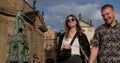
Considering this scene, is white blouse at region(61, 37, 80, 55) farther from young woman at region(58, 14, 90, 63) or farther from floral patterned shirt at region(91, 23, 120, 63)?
floral patterned shirt at region(91, 23, 120, 63)

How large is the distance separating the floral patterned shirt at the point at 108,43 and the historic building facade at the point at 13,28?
25868 mm

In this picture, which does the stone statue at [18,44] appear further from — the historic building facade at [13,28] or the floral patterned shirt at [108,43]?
the floral patterned shirt at [108,43]

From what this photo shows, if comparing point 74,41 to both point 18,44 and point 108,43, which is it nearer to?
point 108,43

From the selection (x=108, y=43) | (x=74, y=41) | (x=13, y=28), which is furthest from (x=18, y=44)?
(x=108, y=43)

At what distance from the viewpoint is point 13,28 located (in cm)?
3466

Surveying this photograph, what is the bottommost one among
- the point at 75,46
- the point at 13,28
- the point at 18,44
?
the point at 18,44

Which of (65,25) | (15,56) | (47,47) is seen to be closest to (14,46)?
(15,56)

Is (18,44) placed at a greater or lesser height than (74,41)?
lesser

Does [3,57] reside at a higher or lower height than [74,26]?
lower

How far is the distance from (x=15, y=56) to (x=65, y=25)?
13761 millimetres

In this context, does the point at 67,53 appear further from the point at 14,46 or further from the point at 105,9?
the point at 14,46

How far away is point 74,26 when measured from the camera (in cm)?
852

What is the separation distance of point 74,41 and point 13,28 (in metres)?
26.6

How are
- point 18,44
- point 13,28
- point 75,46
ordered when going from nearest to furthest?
point 75,46
point 18,44
point 13,28
